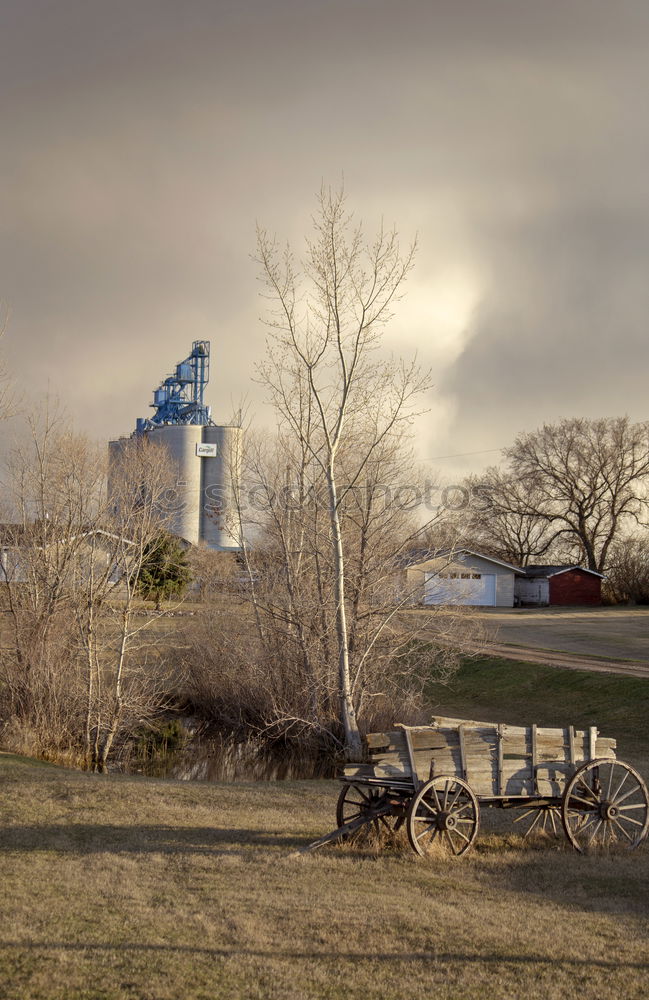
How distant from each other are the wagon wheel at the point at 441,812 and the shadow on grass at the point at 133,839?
131cm

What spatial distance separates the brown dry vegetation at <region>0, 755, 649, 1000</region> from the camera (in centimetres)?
566

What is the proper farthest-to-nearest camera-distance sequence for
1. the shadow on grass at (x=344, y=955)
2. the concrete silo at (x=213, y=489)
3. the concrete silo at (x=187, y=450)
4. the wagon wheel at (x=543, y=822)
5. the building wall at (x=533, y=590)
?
the building wall at (x=533, y=590) → the concrete silo at (x=187, y=450) → the concrete silo at (x=213, y=489) → the wagon wheel at (x=543, y=822) → the shadow on grass at (x=344, y=955)

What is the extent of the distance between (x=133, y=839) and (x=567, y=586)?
54.0m

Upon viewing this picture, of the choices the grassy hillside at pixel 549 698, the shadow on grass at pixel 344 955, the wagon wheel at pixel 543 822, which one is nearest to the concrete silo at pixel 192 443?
the grassy hillside at pixel 549 698

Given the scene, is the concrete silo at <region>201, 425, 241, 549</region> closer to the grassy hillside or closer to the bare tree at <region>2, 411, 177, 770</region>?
the grassy hillside

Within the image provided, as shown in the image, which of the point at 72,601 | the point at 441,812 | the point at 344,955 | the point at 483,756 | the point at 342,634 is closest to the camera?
the point at 344,955

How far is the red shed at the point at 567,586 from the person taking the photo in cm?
5991

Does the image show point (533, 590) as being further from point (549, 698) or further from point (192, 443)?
point (549, 698)

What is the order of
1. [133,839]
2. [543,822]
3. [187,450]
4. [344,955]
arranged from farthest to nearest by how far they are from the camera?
[187,450]
[543,822]
[133,839]
[344,955]

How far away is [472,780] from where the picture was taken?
9.31m

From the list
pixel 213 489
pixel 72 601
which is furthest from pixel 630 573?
pixel 72 601

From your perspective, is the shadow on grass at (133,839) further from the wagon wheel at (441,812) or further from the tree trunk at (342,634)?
the tree trunk at (342,634)

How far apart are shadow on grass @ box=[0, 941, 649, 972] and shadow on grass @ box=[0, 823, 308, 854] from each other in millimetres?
2765

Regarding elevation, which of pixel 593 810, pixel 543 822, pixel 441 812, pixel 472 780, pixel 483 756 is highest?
pixel 483 756
